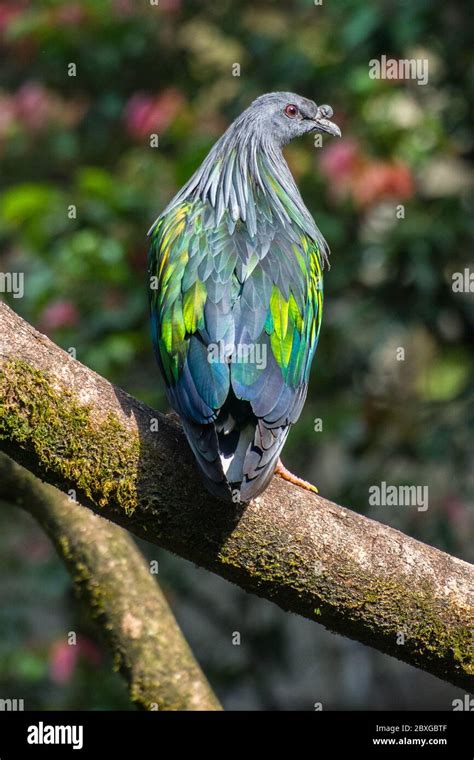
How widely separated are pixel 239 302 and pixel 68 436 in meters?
0.68

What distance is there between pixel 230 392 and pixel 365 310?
272cm

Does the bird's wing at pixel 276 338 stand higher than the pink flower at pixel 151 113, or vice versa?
the pink flower at pixel 151 113

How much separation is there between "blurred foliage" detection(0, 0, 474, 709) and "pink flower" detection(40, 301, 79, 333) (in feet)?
0.03

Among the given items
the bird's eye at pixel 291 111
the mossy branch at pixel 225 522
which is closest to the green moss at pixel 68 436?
the mossy branch at pixel 225 522

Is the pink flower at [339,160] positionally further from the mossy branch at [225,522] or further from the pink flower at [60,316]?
the mossy branch at [225,522]

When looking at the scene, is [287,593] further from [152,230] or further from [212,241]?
[152,230]

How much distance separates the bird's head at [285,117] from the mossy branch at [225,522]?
1.40 meters

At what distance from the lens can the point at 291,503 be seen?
9.71ft

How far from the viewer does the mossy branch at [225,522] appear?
2.74 metres
